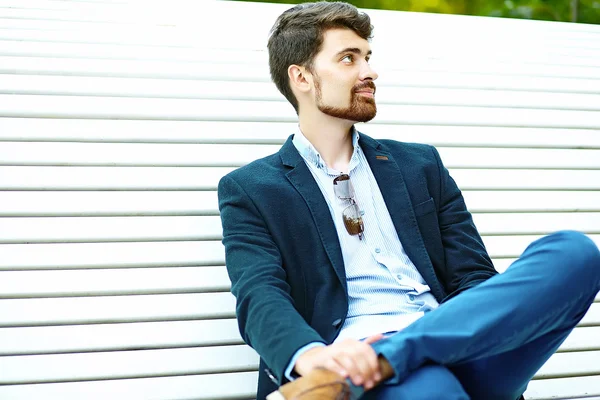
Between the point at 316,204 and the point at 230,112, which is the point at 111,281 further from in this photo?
the point at 230,112

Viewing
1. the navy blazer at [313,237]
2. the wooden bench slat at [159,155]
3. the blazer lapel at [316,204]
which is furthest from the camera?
the wooden bench slat at [159,155]

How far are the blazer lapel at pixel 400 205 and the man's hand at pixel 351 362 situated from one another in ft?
2.10

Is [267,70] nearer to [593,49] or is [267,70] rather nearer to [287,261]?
[287,261]

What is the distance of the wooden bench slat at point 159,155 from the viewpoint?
103 inches

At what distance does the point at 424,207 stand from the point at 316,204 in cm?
39

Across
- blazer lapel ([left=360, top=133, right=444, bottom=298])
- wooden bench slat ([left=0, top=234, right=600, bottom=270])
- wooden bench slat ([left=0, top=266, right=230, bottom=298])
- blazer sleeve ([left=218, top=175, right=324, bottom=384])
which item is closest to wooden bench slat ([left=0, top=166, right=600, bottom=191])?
wooden bench slat ([left=0, top=234, right=600, bottom=270])

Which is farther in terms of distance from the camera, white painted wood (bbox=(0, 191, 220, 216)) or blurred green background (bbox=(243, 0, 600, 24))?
blurred green background (bbox=(243, 0, 600, 24))

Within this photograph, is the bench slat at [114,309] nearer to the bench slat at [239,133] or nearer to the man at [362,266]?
the man at [362,266]

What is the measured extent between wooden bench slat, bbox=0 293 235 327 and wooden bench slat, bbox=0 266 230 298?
0.02 metres

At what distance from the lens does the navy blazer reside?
1920 millimetres

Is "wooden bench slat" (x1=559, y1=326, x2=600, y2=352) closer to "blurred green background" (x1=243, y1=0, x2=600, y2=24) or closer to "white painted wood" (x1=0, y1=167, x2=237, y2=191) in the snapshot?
"white painted wood" (x1=0, y1=167, x2=237, y2=191)

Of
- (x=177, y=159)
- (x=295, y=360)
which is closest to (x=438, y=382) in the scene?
(x=295, y=360)

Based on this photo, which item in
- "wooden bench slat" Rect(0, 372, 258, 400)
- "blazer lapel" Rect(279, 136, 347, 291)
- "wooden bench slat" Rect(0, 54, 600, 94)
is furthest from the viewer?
"wooden bench slat" Rect(0, 54, 600, 94)

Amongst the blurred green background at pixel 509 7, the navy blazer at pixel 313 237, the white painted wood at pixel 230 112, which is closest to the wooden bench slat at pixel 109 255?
the navy blazer at pixel 313 237
